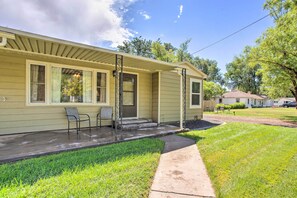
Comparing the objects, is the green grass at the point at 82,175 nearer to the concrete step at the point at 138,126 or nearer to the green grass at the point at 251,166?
the green grass at the point at 251,166

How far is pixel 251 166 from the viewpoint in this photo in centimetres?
331

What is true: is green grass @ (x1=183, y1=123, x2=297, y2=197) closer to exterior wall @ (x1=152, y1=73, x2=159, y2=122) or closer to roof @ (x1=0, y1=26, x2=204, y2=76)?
exterior wall @ (x1=152, y1=73, x2=159, y2=122)

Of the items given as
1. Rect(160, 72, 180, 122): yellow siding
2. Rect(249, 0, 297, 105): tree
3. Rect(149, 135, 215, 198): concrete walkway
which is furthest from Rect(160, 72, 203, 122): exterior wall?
Rect(249, 0, 297, 105): tree

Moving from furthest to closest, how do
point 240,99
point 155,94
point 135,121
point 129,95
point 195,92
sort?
point 240,99 < point 195,92 < point 155,94 < point 129,95 < point 135,121

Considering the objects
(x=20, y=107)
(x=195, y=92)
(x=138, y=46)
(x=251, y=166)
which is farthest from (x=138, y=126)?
(x=138, y=46)

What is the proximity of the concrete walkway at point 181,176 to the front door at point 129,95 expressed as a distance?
321 cm

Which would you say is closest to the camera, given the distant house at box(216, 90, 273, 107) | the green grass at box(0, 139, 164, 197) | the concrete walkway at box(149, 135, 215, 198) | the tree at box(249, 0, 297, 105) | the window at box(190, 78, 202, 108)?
the green grass at box(0, 139, 164, 197)

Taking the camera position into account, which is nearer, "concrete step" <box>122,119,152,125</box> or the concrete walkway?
the concrete walkway

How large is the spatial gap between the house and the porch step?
1.30 ft

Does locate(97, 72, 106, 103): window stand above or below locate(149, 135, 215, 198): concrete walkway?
above

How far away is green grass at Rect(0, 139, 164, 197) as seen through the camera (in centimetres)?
226

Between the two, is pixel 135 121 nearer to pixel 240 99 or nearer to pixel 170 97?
pixel 170 97

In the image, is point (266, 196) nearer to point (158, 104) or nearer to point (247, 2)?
point (158, 104)

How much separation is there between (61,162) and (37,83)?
3.48 m
